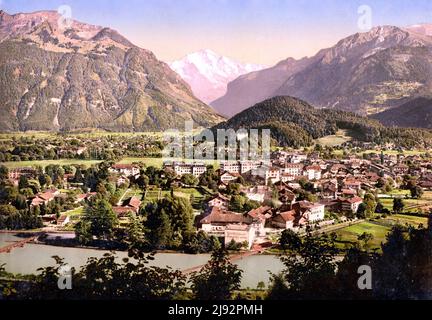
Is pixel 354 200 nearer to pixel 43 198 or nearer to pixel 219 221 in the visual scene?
pixel 219 221

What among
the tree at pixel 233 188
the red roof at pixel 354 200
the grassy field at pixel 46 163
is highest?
the grassy field at pixel 46 163

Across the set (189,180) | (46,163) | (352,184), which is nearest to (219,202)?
(189,180)

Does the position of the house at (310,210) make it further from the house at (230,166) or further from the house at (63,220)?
the house at (63,220)

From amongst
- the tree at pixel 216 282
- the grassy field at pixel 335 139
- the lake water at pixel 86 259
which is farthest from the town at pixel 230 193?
the grassy field at pixel 335 139

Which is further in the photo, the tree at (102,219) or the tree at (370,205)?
the tree at (370,205)

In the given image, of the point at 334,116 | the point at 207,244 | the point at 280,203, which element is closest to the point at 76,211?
the point at 207,244
